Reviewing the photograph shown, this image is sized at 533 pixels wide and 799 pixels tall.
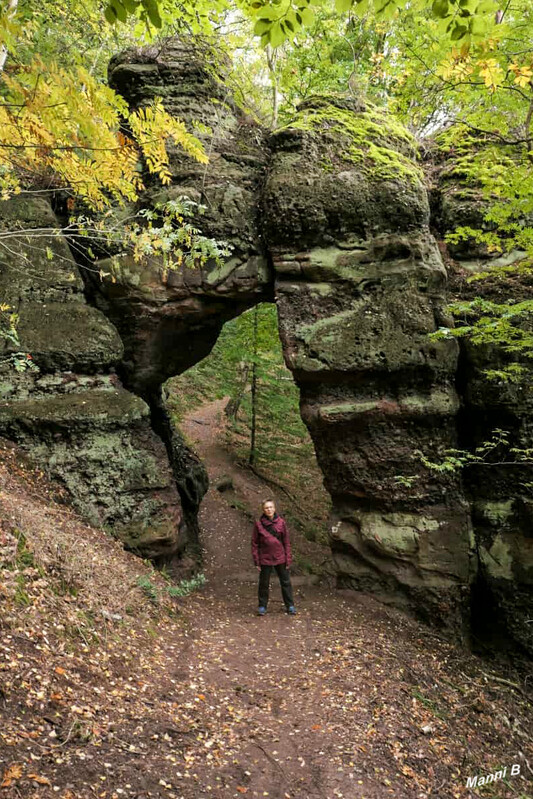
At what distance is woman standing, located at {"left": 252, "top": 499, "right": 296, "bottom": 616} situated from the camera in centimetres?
792

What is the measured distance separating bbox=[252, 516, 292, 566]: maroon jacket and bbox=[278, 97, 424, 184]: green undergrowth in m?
7.01

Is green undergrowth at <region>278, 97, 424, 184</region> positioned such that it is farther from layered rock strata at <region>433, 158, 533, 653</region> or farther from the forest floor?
the forest floor

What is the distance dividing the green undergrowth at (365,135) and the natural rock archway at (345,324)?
0.13ft

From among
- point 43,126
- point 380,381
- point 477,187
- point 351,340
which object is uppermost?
point 477,187

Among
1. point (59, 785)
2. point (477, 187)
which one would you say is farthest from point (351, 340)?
point (59, 785)

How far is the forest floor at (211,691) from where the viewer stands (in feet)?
12.1

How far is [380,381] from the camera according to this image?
9.29 metres

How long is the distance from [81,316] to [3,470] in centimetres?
323

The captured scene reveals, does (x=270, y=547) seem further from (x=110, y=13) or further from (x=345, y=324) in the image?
(x=110, y=13)

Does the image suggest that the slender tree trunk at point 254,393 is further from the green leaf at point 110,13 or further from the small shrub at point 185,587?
the green leaf at point 110,13

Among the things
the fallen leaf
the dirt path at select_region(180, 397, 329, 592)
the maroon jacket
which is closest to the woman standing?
the maroon jacket

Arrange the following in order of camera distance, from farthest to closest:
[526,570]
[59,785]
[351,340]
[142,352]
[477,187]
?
1. [142,352]
2. [477,187]
3. [351,340]
4. [526,570]
5. [59,785]

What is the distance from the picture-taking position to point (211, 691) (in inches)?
211

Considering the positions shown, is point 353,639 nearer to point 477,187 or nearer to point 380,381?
point 380,381
